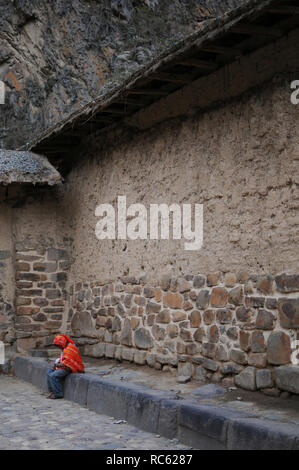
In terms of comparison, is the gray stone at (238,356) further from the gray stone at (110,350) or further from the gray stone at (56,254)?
the gray stone at (56,254)

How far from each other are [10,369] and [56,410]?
270 centimetres

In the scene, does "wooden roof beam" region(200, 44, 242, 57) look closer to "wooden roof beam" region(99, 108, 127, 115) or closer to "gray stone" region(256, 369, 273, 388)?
"wooden roof beam" region(99, 108, 127, 115)

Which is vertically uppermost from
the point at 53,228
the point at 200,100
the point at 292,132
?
the point at 200,100

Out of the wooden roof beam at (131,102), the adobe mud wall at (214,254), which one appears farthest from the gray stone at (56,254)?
the wooden roof beam at (131,102)

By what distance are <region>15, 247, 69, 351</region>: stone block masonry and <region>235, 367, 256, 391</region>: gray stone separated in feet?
14.3

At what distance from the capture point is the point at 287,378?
4805mm

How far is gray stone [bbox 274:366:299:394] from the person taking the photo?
4.72m

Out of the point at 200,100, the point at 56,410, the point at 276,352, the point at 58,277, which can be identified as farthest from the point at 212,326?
the point at 58,277

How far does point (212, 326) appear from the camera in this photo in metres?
5.84

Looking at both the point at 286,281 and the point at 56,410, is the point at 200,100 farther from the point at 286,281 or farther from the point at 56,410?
the point at 56,410

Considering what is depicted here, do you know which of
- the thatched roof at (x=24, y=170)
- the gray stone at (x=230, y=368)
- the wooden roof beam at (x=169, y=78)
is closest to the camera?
the gray stone at (x=230, y=368)

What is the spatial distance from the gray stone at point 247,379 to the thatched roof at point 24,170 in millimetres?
4412

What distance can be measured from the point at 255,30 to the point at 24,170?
4.46 m

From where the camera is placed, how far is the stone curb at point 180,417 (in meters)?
3.85
